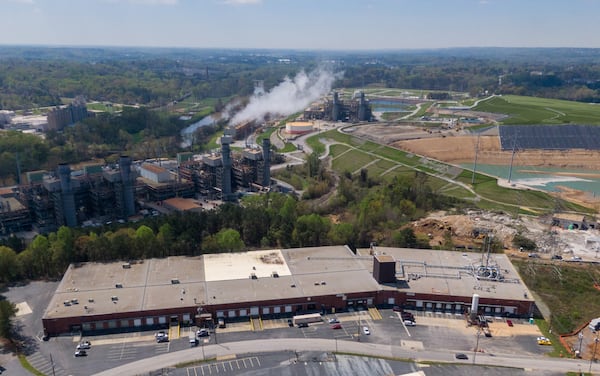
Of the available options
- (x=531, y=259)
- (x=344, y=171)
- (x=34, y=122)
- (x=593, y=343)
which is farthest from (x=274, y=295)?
(x=34, y=122)

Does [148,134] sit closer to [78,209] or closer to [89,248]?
[78,209]

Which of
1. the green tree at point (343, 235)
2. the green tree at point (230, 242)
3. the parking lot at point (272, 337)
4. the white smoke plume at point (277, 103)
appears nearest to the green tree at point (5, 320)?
the parking lot at point (272, 337)

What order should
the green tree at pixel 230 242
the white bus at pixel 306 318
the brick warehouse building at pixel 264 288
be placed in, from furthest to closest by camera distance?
the green tree at pixel 230 242
the white bus at pixel 306 318
the brick warehouse building at pixel 264 288

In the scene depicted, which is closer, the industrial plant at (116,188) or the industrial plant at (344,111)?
the industrial plant at (116,188)

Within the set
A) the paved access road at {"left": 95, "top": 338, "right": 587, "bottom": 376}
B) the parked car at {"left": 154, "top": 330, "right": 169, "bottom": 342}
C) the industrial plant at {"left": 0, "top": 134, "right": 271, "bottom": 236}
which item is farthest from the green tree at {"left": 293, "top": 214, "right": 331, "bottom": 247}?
the industrial plant at {"left": 0, "top": 134, "right": 271, "bottom": 236}

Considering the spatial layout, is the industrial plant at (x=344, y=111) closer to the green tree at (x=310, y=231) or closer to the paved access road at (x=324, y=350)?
the green tree at (x=310, y=231)

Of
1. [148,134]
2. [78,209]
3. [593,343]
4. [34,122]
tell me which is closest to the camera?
[593,343]
